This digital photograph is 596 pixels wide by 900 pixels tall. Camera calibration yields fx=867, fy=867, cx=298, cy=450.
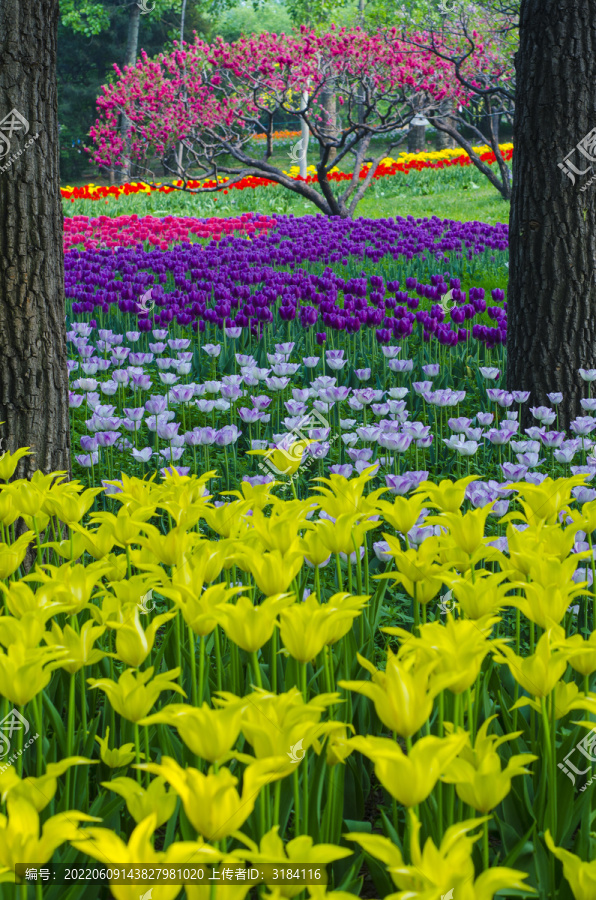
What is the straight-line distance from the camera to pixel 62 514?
2.03 metres

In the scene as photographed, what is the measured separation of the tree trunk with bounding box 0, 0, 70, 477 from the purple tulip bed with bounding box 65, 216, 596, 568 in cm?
40

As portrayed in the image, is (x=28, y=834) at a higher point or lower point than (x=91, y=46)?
lower

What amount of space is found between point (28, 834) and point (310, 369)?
486 centimetres

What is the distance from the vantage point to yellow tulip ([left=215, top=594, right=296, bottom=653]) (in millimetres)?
1438

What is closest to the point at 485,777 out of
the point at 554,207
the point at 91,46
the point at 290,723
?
the point at 290,723

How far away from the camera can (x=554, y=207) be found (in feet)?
15.1

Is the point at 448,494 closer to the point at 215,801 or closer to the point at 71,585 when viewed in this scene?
the point at 71,585

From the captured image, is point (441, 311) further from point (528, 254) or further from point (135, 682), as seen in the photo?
point (135, 682)

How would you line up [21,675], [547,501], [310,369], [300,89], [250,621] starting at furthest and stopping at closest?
1. [300,89]
2. [310,369]
3. [547,501]
4. [250,621]
5. [21,675]

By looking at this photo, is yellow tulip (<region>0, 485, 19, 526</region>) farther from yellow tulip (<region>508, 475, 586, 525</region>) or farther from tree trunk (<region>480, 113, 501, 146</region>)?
tree trunk (<region>480, 113, 501, 146</region>)

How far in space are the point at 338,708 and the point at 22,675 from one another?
0.69 metres

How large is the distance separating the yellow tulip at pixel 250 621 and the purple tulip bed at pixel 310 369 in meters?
1.14

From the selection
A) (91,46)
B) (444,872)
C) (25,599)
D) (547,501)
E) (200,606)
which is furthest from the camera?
(91,46)

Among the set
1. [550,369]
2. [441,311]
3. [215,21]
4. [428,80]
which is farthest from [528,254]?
[215,21]
